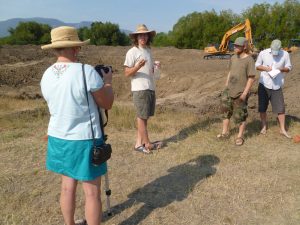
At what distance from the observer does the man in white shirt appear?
598 cm

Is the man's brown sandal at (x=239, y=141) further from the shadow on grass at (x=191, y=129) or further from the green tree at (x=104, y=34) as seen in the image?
the green tree at (x=104, y=34)

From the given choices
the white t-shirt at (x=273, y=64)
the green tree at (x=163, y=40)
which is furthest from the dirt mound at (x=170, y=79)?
the green tree at (x=163, y=40)

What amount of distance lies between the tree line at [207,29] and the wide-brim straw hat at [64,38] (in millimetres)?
35620

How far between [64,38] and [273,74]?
13.5ft

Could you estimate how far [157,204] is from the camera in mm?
3963

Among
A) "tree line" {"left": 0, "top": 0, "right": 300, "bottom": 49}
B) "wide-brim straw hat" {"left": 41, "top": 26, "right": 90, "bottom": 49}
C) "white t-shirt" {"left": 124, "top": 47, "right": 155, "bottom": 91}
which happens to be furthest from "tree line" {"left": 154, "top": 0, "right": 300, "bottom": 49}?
"wide-brim straw hat" {"left": 41, "top": 26, "right": 90, "bottom": 49}

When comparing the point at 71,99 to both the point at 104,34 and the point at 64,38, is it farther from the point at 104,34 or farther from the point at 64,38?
the point at 104,34

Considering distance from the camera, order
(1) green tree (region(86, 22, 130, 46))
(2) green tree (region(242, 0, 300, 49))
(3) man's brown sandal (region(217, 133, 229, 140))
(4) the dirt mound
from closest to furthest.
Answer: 1. (3) man's brown sandal (region(217, 133, 229, 140))
2. (4) the dirt mound
3. (2) green tree (region(242, 0, 300, 49))
4. (1) green tree (region(86, 22, 130, 46))

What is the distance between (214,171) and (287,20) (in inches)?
1427

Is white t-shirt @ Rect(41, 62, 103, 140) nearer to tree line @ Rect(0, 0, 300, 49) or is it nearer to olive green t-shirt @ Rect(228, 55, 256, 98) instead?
olive green t-shirt @ Rect(228, 55, 256, 98)

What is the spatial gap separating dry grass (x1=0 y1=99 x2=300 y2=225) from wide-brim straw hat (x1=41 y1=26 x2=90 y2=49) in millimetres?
1798

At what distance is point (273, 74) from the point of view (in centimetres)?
594

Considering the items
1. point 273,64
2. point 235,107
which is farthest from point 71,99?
point 273,64

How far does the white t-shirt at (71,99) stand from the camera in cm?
266
